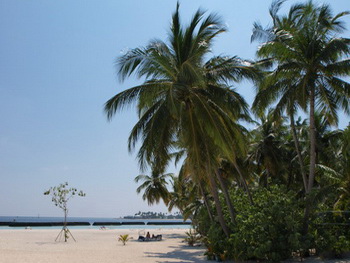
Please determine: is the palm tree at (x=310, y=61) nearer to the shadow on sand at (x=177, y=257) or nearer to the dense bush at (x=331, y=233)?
A: the dense bush at (x=331, y=233)

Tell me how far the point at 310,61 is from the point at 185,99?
5.50 metres

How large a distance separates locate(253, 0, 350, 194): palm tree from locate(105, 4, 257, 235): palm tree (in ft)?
4.47

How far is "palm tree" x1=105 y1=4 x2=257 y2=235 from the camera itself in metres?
13.6

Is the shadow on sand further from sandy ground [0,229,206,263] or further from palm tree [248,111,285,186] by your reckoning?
palm tree [248,111,285,186]

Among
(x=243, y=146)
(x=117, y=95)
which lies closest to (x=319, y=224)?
(x=243, y=146)

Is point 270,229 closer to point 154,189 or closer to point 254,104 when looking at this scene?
point 254,104

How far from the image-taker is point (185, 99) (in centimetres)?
1464

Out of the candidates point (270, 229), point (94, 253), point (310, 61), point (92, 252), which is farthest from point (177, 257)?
point (310, 61)

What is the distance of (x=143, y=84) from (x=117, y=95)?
122cm

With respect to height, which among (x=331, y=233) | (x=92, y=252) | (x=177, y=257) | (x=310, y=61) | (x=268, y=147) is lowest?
(x=177, y=257)

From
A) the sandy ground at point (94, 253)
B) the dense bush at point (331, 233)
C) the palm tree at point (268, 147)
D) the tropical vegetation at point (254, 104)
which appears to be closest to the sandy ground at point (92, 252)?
the sandy ground at point (94, 253)

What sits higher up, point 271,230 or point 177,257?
point 271,230

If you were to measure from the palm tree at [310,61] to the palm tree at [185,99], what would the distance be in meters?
1.36

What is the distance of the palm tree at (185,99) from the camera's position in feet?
44.8
